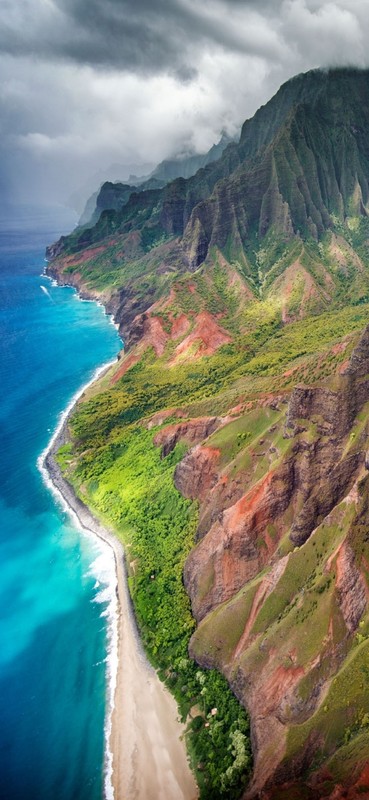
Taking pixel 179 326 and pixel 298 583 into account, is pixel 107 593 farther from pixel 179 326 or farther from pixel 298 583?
pixel 179 326

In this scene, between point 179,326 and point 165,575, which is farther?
point 179,326

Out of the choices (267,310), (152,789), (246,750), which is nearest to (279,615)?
(246,750)

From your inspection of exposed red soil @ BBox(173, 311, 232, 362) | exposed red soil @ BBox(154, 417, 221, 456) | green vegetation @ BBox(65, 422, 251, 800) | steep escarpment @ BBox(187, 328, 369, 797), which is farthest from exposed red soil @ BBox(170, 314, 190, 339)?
steep escarpment @ BBox(187, 328, 369, 797)

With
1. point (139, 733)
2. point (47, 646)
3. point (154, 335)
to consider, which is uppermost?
point (154, 335)

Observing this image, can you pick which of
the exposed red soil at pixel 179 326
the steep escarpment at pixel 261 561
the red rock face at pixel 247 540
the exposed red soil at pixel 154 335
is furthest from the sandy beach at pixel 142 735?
the exposed red soil at pixel 179 326

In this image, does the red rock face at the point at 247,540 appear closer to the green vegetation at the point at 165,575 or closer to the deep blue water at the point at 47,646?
the green vegetation at the point at 165,575

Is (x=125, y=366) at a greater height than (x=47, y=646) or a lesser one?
greater

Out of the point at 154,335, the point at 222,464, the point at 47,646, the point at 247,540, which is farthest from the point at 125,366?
the point at 247,540

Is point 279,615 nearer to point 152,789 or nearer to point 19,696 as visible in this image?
point 152,789
